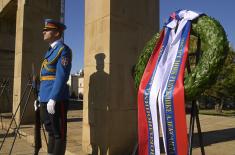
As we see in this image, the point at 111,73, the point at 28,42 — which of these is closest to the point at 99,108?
the point at 111,73

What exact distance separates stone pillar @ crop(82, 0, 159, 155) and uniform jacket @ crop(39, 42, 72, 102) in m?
0.72

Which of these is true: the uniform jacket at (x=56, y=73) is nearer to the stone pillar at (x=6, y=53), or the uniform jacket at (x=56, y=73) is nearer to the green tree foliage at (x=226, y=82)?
the stone pillar at (x=6, y=53)

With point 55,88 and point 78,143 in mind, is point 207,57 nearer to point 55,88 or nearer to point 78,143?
point 55,88

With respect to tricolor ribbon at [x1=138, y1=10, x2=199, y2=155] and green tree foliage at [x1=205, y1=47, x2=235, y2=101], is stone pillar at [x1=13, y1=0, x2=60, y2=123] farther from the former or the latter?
green tree foliage at [x1=205, y1=47, x2=235, y2=101]

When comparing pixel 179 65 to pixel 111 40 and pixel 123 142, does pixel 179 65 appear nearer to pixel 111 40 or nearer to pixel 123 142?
pixel 111 40

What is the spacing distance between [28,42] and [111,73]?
15.3 ft

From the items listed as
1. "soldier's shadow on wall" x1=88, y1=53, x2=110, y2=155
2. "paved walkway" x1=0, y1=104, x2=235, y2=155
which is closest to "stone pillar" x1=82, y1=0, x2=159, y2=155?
"soldier's shadow on wall" x1=88, y1=53, x2=110, y2=155

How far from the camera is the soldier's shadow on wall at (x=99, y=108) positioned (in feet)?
14.3

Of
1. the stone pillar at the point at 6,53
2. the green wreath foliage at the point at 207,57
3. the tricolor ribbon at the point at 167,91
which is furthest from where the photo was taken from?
the stone pillar at the point at 6,53

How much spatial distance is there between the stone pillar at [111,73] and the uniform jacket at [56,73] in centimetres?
72

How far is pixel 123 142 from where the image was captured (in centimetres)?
454

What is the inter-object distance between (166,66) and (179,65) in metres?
0.17

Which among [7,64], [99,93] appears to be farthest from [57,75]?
[7,64]

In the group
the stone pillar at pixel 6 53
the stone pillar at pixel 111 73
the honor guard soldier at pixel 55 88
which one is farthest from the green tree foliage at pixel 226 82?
the honor guard soldier at pixel 55 88
